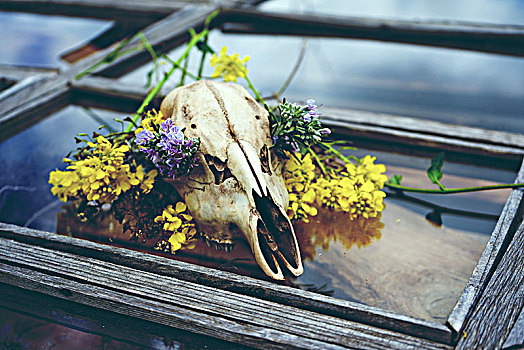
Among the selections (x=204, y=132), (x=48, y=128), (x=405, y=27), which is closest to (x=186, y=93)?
(x=204, y=132)

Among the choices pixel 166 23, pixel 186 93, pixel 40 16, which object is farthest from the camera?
pixel 40 16

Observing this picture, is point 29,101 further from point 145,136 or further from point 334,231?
point 334,231

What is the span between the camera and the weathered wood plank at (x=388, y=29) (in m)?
2.34

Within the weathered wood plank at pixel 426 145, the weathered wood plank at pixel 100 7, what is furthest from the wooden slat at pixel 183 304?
the weathered wood plank at pixel 100 7

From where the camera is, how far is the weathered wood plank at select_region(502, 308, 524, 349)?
0.85 m

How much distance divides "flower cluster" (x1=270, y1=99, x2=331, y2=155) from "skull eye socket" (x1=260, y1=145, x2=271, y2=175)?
0.03 meters

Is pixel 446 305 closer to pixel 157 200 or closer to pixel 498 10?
pixel 157 200

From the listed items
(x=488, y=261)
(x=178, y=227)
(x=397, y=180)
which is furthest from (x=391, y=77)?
(x=178, y=227)

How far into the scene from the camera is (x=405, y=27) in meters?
2.44

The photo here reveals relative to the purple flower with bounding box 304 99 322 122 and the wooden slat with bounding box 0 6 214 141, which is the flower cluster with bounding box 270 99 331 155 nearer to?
the purple flower with bounding box 304 99 322 122

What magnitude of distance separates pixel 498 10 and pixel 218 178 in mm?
2558

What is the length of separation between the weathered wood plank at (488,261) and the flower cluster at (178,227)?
57 centimetres

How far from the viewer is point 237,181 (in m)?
1.05

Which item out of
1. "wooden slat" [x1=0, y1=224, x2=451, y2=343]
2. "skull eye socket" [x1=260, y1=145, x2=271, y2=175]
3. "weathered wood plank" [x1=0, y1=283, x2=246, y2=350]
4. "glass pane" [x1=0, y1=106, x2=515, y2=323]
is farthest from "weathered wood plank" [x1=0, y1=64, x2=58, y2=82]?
"skull eye socket" [x1=260, y1=145, x2=271, y2=175]
